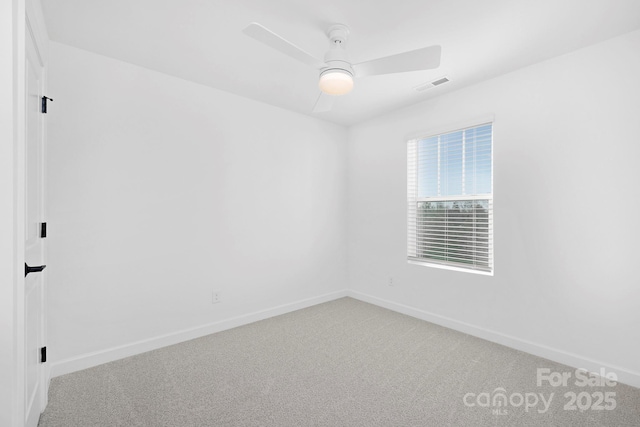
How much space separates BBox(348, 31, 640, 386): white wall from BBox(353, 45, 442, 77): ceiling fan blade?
4.34ft

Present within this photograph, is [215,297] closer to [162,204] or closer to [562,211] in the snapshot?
[162,204]

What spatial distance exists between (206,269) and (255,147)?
1428mm

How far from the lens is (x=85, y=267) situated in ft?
7.73

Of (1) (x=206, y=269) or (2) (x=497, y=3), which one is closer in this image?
(2) (x=497, y=3)

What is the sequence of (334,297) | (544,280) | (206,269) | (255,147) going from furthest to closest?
(334,297) < (255,147) < (206,269) < (544,280)

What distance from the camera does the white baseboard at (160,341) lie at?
2283 millimetres

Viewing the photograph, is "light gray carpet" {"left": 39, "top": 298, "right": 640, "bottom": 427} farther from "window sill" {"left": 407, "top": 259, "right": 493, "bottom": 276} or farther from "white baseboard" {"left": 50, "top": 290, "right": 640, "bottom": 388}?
"window sill" {"left": 407, "top": 259, "right": 493, "bottom": 276}

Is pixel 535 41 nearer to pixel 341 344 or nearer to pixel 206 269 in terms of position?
pixel 341 344

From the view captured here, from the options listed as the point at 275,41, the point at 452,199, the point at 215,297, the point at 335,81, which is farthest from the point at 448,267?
the point at 275,41

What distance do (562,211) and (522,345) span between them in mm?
1221

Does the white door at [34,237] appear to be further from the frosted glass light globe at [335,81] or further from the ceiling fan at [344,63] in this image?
A: the frosted glass light globe at [335,81]

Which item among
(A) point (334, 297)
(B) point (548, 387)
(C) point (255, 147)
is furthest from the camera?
(A) point (334, 297)

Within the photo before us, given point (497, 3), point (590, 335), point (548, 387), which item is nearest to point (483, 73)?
point (497, 3)

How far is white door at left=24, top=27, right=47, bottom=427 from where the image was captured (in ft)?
5.03
